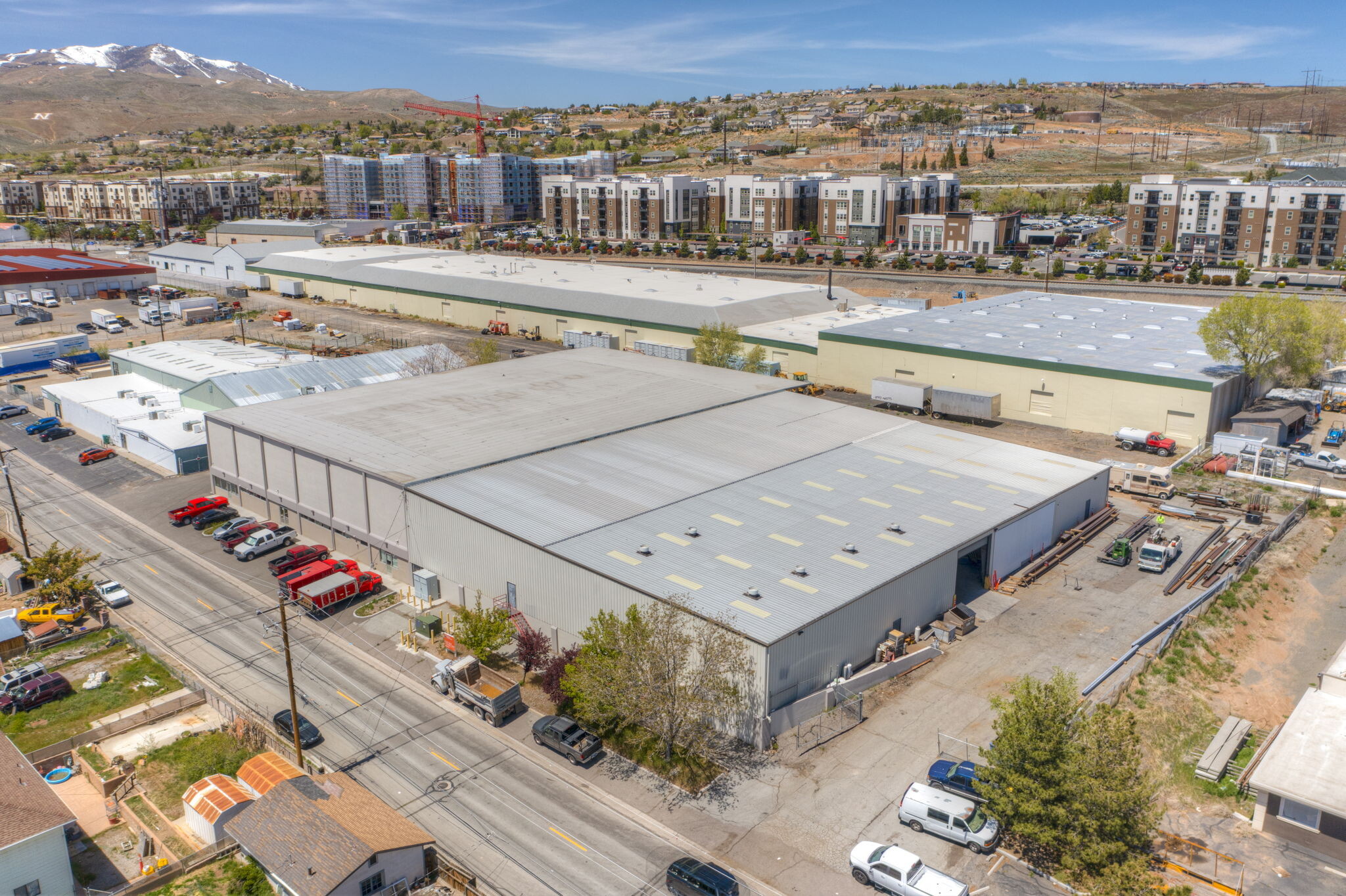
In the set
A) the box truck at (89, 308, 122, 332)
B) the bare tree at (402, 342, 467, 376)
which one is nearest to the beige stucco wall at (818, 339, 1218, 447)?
the bare tree at (402, 342, 467, 376)

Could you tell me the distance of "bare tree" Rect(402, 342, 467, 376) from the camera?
6831cm

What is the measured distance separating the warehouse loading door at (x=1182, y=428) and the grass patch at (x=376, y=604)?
48136 millimetres

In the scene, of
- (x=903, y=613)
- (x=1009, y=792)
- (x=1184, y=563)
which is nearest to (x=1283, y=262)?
(x=1184, y=563)

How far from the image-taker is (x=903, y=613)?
3441cm

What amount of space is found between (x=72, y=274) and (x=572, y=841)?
129 meters

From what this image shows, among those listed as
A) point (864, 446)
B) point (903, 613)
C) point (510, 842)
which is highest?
point (864, 446)

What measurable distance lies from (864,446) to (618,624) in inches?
908

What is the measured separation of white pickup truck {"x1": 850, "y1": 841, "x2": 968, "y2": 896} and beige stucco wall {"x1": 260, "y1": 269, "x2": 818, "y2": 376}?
53960 mm

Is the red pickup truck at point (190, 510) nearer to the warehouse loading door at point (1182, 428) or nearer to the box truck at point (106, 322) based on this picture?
the warehouse loading door at point (1182, 428)

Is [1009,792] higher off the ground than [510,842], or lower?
higher

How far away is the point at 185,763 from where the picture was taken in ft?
95.5

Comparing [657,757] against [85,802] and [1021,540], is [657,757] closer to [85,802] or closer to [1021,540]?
[85,802]

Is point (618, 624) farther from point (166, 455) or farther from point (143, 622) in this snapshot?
point (166, 455)

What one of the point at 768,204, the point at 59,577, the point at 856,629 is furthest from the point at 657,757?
the point at 768,204
